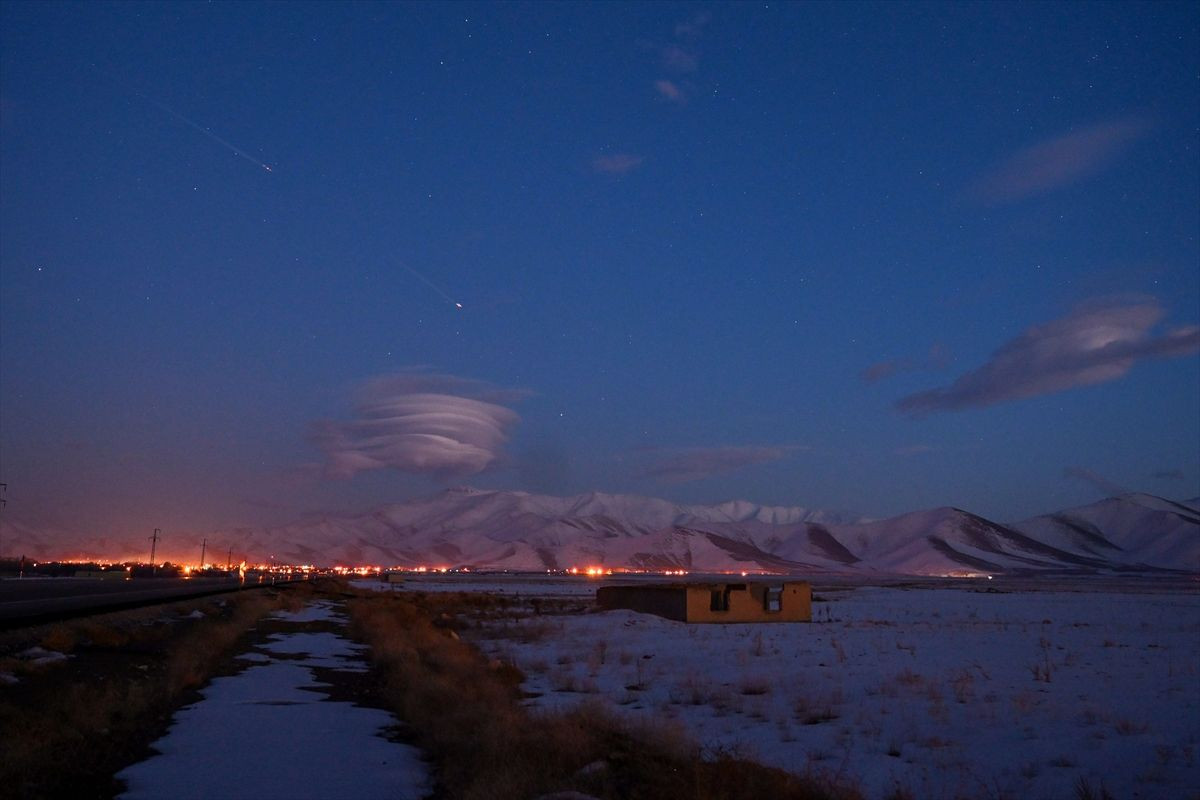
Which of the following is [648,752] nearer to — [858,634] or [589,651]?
[589,651]

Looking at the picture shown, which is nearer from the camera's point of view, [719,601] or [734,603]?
[734,603]

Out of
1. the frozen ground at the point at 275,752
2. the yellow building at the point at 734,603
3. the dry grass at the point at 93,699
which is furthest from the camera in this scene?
the yellow building at the point at 734,603

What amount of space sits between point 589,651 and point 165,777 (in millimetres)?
18944

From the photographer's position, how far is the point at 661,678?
22.7 m

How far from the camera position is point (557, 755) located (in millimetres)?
10898

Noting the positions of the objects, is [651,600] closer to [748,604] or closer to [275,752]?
[748,604]

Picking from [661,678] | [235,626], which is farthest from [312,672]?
[235,626]

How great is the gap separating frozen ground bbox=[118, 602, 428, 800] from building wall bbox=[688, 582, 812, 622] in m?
26.0

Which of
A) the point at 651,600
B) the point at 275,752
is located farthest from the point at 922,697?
the point at 651,600

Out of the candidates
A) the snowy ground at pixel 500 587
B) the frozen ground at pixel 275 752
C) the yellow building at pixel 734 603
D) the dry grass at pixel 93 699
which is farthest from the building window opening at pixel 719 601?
the snowy ground at pixel 500 587

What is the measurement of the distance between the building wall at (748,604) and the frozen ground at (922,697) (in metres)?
6.77

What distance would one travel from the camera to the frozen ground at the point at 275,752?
1098cm

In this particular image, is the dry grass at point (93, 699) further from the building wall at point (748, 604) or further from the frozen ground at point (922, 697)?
the building wall at point (748, 604)

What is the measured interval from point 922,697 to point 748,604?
26315 millimetres
